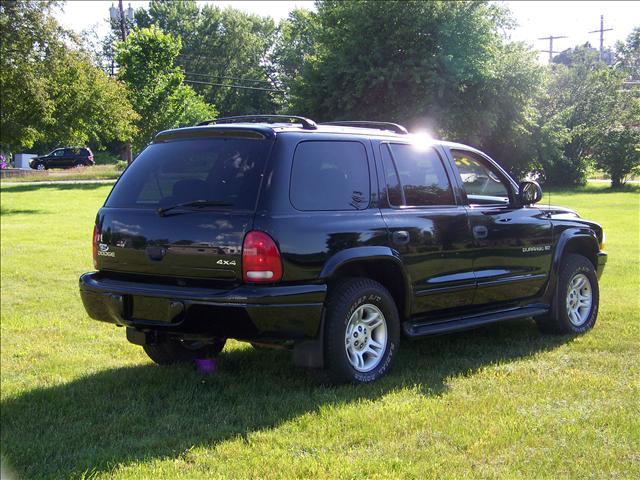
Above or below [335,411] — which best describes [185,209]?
above

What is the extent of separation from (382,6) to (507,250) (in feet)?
92.0

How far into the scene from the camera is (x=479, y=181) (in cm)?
664

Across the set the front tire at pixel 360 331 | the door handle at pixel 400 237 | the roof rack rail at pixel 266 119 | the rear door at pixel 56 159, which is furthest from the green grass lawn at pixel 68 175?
the front tire at pixel 360 331

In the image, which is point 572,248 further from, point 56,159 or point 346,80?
point 56,159

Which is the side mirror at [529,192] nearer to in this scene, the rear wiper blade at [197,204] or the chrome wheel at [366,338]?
the chrome wheel at [366,338]

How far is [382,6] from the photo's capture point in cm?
3250

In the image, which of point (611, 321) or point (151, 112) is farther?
point (151, 112)

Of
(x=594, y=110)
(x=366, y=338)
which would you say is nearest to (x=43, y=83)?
(x=594, y=110)

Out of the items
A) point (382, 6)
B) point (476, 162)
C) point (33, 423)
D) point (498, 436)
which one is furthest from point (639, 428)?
point (382, 6)

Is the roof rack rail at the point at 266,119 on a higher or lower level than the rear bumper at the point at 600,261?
higher

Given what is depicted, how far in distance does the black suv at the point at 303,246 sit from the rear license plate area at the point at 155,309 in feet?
0.03

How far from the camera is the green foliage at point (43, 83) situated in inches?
969

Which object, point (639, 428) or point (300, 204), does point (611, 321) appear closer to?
point (639, 428)

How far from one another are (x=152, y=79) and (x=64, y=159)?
563 cm
